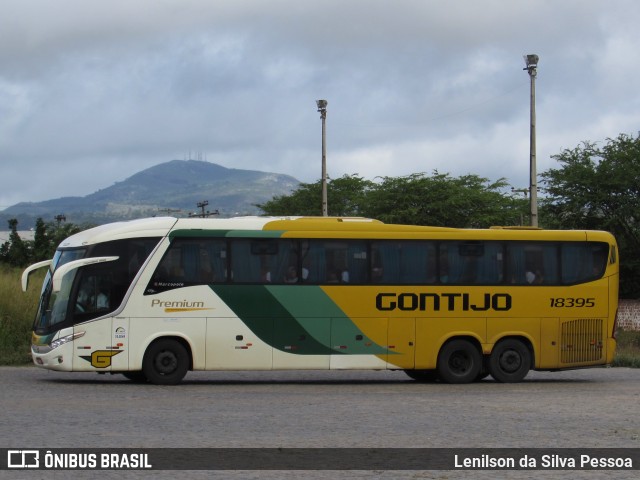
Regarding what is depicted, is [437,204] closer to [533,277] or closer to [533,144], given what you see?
[533,144]

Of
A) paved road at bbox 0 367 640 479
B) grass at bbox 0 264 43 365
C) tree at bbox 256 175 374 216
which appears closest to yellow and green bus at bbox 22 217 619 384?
paved road at bbox 0 367 640 479

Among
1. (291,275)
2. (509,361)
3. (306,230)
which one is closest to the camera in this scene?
(291,275)

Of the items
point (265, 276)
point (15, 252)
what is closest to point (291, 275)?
point (265, 276)

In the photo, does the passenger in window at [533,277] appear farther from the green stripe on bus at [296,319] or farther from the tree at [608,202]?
the tree at [608,202]

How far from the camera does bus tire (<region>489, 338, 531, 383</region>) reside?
24.5 meters

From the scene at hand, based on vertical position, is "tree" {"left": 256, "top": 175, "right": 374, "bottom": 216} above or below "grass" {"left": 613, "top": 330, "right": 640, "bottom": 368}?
above

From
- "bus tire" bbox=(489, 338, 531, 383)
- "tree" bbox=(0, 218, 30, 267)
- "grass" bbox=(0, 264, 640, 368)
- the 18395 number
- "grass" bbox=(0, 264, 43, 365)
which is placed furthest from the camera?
Result: "tree" bbox=(0, 218, 30, 267)

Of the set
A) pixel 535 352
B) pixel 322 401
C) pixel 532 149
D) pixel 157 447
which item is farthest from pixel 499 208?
pixel 157 447

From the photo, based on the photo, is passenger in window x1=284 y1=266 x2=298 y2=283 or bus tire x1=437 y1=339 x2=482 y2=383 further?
bus tire x1=437 y1=339 x2=482 y2=383

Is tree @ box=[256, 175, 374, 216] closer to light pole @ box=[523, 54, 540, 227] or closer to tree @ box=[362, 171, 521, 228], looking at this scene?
tree @ box=[362, 171, 521, 228]

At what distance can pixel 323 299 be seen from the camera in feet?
77.6

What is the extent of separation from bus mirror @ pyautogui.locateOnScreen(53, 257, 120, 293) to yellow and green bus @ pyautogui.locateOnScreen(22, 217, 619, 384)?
0.03 metres

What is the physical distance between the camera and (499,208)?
235ft

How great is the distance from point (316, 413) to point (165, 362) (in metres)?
6.27
